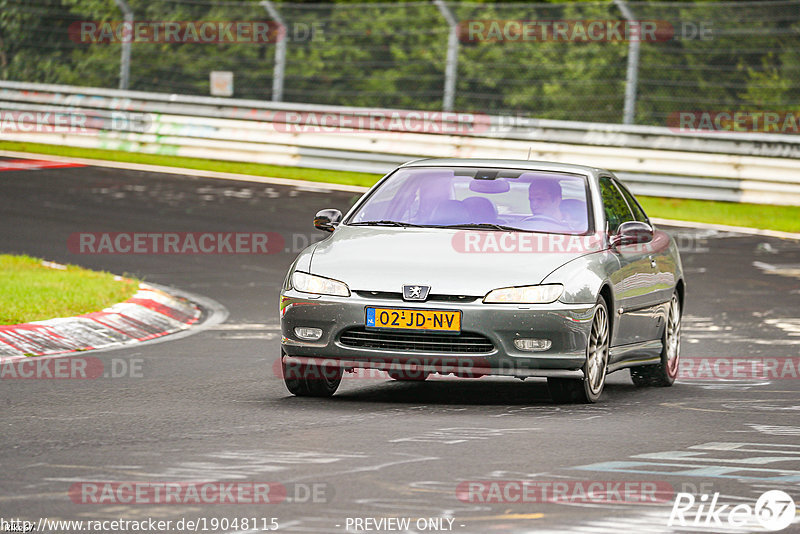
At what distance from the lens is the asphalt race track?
604 cm

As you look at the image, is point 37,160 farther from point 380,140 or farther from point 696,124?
point 696,124

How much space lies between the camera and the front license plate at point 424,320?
8.84 m

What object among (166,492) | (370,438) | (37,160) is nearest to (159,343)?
(370,438)

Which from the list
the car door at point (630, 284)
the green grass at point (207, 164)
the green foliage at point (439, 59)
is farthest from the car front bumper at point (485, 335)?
the green grass at point (207, 164)

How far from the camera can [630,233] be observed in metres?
9.91

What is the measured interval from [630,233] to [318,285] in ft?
6.91

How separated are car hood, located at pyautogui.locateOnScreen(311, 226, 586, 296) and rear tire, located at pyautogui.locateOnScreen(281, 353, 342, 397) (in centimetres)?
59

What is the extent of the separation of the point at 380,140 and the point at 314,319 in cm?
1578
